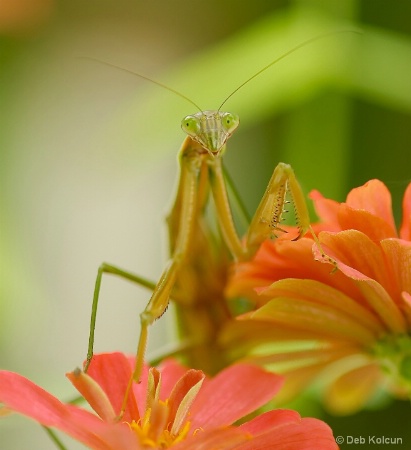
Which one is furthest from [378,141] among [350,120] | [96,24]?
[96,24]

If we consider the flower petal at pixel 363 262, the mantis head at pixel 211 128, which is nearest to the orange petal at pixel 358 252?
the flower petal at pixel 363 262

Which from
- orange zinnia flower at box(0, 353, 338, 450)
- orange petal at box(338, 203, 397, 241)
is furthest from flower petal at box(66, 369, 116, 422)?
orange petal at box(338, 203, 397, 241)

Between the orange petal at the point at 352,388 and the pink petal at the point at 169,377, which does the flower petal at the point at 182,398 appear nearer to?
the pink petal at the point at 169,377

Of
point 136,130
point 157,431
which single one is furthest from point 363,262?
point 136,130

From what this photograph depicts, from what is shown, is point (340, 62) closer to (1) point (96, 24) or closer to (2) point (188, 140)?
(2) point (188, 140)

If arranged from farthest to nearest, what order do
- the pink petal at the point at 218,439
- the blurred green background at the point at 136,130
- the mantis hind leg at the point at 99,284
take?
1. the blurred green background at the point at 136,130
2. the mantis hind leg at the point at 99,284
3. the pink petal at the point at 218,439

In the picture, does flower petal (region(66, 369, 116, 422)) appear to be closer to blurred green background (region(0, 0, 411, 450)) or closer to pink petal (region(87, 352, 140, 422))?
pink petal (region(87, 352, 140, 422))

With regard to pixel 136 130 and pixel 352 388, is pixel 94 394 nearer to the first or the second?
pixel 352 388
